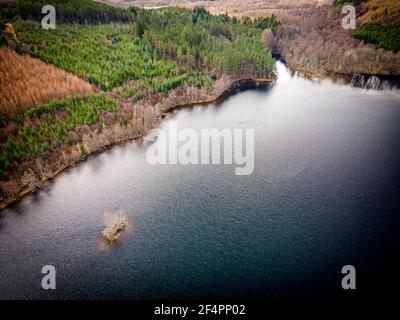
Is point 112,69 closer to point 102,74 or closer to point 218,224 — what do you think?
point 102,74

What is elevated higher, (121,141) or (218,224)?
(121,141)

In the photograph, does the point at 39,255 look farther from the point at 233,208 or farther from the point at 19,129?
the point at 19,129

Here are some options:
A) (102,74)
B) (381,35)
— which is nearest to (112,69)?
(102,74)

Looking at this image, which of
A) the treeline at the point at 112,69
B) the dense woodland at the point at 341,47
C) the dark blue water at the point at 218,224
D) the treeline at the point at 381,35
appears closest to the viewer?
the dark blue water at the point at 218,224

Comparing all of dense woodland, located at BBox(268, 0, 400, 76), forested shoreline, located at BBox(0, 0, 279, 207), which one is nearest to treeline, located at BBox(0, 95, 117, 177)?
forested shoreline, located at BBox(0, 0, 279, 207)

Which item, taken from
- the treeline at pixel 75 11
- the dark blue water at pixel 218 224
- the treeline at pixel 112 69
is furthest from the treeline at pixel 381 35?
the treeline at pixel 75 11

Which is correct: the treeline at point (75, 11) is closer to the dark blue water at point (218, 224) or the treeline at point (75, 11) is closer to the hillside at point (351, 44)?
the hillside at point (351, 44)
